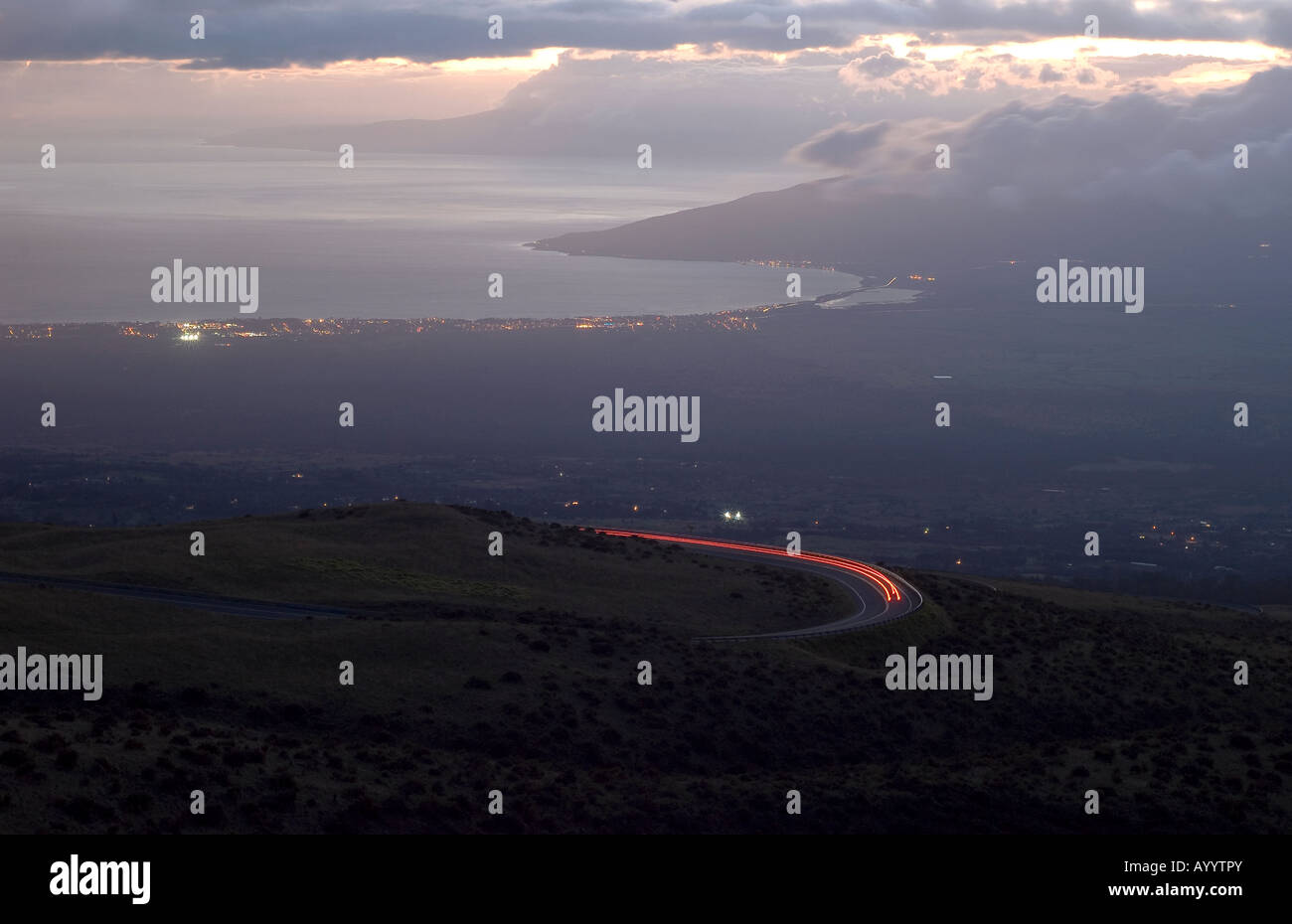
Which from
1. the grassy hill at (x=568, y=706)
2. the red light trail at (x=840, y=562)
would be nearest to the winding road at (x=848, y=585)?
the red light trail at (x=840, y=562)

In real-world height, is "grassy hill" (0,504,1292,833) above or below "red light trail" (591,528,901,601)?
above

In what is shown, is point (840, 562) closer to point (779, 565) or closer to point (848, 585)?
point (779, 565)

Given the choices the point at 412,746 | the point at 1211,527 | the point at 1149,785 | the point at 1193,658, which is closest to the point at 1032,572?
the point at 1211,527

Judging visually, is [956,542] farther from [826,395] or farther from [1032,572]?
[826,395]

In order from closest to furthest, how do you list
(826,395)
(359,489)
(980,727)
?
(980,727), (359,489), (826,395)

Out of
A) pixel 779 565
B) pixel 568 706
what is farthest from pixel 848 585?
pixel 568 706

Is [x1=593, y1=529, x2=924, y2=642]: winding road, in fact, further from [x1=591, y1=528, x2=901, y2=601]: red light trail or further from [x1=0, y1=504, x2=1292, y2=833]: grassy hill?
[x1=0, y1=504, x2=1292, y2=833]: grassy hill

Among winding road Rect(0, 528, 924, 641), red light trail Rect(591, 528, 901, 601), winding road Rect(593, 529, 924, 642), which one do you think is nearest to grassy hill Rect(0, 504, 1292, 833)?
winding road Rect(0, 528, 924, 641)

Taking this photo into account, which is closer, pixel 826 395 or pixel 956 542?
pixel 956 542
